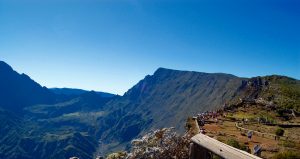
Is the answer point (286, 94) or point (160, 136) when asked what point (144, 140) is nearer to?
point (160, 136)

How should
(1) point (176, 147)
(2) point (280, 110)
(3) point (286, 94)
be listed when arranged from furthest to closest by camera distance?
(3) point (286, 94), (2) point (280, 110), (1) point (176, 147)

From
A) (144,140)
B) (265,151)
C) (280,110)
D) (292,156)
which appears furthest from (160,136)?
(280,110)

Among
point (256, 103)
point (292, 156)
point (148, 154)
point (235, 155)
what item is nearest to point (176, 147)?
point (148, 154)

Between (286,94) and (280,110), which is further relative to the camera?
(286,94)

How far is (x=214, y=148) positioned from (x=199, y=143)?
2.81 feet

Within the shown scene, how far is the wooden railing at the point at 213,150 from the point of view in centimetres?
691

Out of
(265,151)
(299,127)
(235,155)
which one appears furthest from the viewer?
(299,127)

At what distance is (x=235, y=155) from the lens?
6.95m

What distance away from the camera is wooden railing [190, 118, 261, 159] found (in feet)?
22.7

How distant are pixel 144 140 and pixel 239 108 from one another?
59.0m

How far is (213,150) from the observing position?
7.95m

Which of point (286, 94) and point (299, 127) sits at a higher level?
point (286, 94)

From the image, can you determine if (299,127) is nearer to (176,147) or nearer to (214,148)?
(176,147)

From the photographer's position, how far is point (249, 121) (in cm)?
5825
